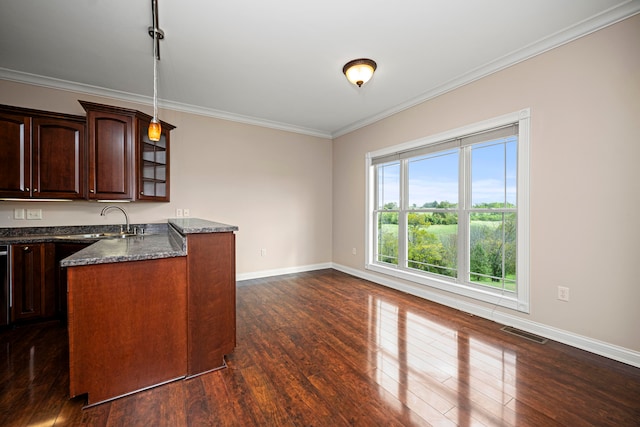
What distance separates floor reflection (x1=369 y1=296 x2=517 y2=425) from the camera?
1635mm

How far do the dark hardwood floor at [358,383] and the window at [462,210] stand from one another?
2.21 ft

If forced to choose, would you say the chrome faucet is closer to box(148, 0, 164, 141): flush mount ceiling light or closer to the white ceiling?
the white ceiling

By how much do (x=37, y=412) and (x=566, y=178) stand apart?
167 inches

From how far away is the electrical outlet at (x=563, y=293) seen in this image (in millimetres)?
2449

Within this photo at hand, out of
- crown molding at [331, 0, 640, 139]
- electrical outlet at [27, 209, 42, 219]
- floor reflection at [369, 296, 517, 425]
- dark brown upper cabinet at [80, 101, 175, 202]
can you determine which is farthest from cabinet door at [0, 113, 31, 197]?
crown molding at [331, 0, 640, 139]

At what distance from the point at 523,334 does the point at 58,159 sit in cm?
525

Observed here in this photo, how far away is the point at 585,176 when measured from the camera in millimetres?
2346

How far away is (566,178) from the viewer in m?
2.45

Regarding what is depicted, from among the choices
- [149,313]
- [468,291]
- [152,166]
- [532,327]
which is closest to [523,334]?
[532,327]

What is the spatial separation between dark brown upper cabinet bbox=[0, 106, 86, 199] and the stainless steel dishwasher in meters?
0.64

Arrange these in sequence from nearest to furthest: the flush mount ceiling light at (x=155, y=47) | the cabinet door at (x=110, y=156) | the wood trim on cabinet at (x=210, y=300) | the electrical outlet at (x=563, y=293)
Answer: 1. the wood trim on cabinet at (x=210, y=300)
2. the flush mount ceiling light at (x=155, y=47)
3. the electrical outlet at (x=563, y=293)
4. the cabinet door at (x=110, y=156)

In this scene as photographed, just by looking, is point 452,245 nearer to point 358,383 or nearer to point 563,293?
point 563,293

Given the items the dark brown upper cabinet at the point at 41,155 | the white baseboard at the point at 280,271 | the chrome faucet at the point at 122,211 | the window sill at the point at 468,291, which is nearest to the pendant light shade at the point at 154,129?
the dark brown upper cabinet at the point at 41,155

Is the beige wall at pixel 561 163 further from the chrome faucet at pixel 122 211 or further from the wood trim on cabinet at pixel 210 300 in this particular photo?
the wood trim on cabinet at pixel 210 300
